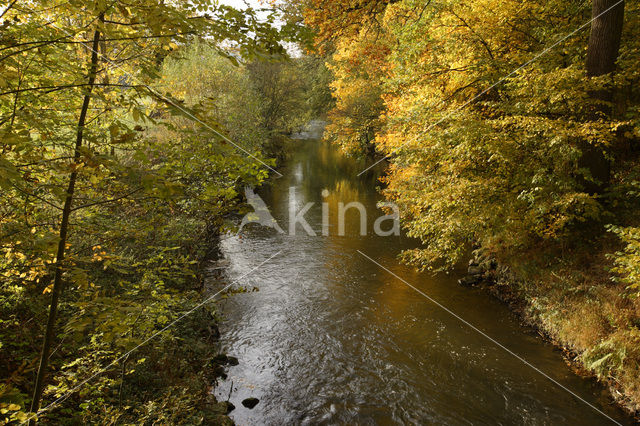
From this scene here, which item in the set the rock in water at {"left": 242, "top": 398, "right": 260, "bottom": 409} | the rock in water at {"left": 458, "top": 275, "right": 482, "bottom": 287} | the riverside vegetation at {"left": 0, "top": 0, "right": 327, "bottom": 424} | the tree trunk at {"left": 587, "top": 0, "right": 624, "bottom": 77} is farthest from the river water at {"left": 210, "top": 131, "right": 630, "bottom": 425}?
the tree trunk at {"left": 587, "top": 0, "right": 624, "bottom": 77}

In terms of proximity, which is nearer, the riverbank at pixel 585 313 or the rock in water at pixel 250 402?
the riverbank at pixel 585 313

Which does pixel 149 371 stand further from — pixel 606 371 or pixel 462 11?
pixel 462 11

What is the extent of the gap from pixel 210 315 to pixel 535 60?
29.3 feet

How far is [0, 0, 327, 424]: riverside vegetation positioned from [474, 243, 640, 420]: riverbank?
6.40 meters

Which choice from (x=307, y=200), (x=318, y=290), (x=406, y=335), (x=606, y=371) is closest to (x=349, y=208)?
(x=307, y=200)

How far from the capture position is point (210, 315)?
7953 millimetres

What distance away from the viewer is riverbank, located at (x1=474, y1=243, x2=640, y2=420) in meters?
5.93

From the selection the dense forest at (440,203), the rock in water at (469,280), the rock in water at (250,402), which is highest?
the dense forest at (440,203)

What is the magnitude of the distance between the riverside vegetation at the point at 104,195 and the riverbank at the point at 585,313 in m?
6.40

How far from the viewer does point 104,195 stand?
183 inches

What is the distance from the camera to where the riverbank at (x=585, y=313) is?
5934mm

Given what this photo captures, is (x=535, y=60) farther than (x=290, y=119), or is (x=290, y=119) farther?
(x=290, y=119)

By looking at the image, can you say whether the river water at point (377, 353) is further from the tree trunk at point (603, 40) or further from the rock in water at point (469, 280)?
the tree trunk at point (603, 40)

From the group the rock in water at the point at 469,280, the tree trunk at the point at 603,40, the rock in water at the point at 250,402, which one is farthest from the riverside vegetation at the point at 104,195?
the tree trunk at the point at 603,40
